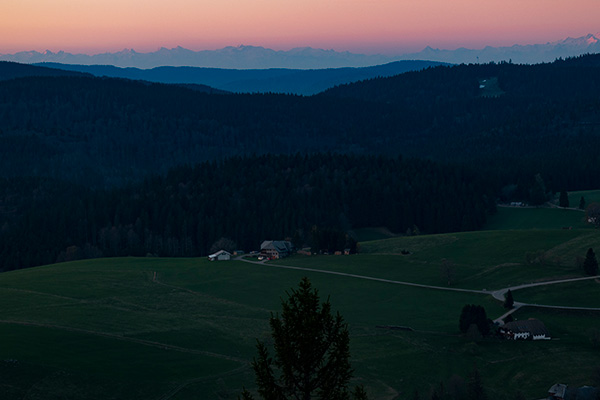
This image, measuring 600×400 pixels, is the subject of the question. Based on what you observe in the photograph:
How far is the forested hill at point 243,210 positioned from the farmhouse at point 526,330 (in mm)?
65070

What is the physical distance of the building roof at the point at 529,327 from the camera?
75188 mm

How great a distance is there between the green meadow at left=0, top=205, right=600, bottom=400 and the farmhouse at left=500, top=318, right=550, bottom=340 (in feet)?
4.89

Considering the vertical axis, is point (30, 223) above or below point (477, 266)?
below

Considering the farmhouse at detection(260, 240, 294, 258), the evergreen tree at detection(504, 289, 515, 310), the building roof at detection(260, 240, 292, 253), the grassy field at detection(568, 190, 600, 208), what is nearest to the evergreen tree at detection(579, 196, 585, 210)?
the grassy field at detection(568, 190, 600, 208)

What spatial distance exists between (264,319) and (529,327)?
1147 inches

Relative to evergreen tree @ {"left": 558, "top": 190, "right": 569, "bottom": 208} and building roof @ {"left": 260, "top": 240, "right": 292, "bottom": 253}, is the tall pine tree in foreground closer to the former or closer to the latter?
building roof @ {"left": 260, "top": 240, "right": 292, "bottom": 253}

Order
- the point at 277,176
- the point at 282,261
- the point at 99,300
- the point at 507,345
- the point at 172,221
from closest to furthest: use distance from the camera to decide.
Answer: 1. the point at 507,345
2. the point at 99,300
3. the point at 282,261
4. the point at 172,221
5. the point at 277,176

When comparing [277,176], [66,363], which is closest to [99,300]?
[66,363]

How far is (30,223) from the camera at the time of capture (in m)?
173

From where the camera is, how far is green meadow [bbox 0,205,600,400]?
63.9 metres

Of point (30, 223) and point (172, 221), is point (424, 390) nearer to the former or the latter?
point (172, 221)

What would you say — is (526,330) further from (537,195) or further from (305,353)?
(537,195)

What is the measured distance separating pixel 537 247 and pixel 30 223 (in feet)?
374

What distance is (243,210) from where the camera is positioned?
6767 inches
